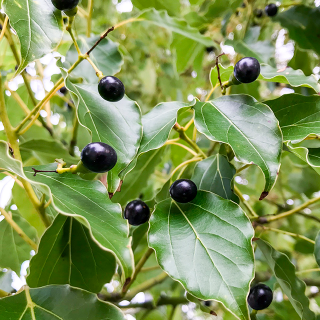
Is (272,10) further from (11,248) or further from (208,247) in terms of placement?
(11,248)

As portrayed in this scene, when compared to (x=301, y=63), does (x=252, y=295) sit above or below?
below

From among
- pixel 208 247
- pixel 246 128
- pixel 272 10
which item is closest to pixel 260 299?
pixel 208 247

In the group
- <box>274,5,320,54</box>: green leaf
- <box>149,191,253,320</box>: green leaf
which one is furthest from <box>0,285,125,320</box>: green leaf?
<box>274,5,320,54</box>: green leaf

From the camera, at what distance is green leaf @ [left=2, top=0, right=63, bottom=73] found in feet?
1.42

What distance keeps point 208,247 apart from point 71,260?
→ 271 mm

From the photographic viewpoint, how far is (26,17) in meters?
0.45

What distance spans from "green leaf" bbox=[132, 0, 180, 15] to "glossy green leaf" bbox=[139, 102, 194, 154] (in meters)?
0.62

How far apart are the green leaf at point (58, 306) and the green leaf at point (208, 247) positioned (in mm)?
131

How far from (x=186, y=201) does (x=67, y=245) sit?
0.79 ft

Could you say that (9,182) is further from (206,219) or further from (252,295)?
(252,295)

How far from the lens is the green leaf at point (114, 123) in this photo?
0.49m

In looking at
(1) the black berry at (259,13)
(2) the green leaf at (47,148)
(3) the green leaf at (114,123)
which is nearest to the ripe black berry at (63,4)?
(3) the green leaf at (114,123)

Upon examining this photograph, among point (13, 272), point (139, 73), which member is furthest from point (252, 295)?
point (139, 73)

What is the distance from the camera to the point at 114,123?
53cm
